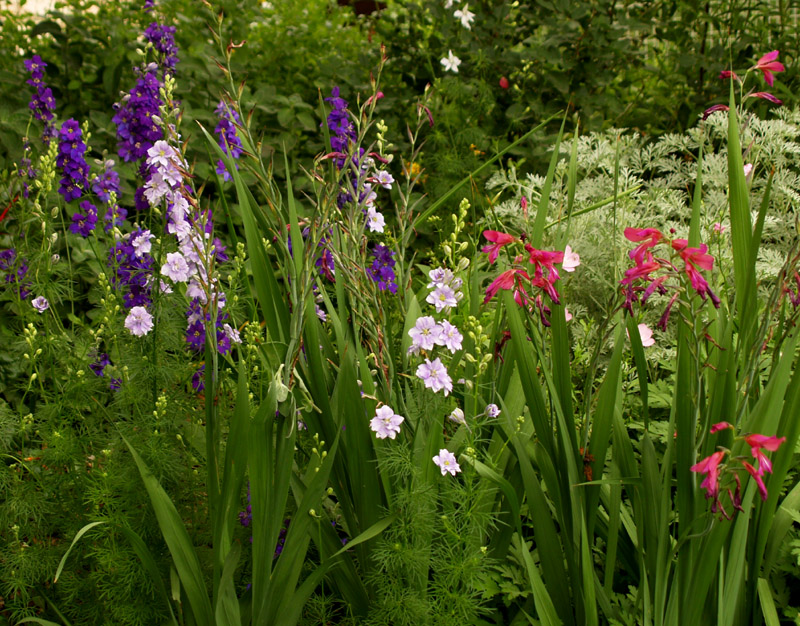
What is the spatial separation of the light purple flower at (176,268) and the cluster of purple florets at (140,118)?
44 cm

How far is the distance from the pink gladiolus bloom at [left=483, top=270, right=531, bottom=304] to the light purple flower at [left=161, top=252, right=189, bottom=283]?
2.29 feet

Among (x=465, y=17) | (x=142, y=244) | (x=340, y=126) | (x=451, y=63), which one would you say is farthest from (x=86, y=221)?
(x=465, y=17)

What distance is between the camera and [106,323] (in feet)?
6.47

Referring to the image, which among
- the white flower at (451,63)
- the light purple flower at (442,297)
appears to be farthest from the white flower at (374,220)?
the white flower at (451,63)

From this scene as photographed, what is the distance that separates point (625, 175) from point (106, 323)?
1.77 m

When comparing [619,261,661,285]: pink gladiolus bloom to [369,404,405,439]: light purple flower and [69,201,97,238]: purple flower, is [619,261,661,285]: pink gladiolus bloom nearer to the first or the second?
[369,404,405,439]: light purple flower

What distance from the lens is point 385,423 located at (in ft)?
5.32

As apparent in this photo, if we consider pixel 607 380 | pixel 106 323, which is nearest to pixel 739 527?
pixel 607 380

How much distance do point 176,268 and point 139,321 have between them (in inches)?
7.8

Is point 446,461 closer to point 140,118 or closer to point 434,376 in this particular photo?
point 434,376

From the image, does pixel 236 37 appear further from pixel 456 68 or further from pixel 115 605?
pixel 115 605

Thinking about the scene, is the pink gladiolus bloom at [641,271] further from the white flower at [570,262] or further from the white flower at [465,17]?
the white flower at [465,17]

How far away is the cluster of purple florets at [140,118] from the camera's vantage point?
200cm

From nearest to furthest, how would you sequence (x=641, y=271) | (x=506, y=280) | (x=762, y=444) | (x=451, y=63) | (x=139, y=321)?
(x=762, y=444)
(x=641, y=271)
(x=506, y=280)
(x=139, y=321)
(x=451, y=63)
